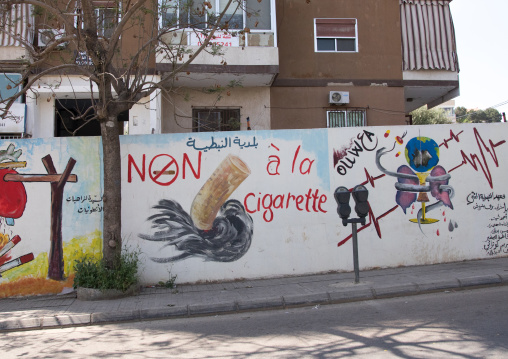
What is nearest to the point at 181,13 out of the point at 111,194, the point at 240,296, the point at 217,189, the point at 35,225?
the point at 217,189

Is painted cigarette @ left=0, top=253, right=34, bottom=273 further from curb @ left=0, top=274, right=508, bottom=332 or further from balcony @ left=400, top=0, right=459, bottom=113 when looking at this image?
balcony @ left=400, top=0, right=459, bottom=113

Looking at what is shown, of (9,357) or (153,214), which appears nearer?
(9,357)

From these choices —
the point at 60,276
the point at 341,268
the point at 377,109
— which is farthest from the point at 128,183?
the point at 377,109

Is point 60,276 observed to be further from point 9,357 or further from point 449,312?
point 449,312

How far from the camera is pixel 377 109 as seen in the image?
46.4 feet

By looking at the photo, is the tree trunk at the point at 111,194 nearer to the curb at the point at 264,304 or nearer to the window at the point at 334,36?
the curb at the point at 264,304

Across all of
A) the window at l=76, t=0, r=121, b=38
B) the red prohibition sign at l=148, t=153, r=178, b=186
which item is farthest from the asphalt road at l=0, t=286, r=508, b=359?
the window at l=76, t=0, r=121, b=38

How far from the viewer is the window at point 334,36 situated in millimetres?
14188

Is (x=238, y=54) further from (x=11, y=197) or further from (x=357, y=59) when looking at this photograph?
(x=11, y=197)

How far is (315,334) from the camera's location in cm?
537

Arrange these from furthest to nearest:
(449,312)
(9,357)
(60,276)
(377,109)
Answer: (377,109) → (60,276) → (449,312) → (9,357)

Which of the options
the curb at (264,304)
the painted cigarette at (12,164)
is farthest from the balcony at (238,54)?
the curb at (264,304)

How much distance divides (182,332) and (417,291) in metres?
3.91

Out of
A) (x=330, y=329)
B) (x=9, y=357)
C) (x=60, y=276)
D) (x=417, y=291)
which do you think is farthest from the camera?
(x=60, y=276)
